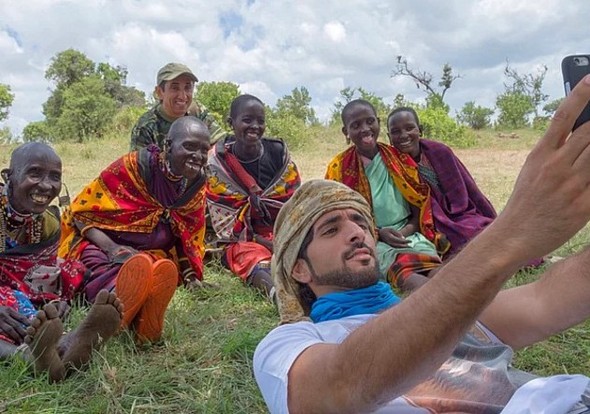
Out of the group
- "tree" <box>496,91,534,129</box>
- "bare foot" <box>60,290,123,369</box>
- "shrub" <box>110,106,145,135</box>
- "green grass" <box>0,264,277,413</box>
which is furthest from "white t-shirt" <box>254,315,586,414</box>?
"tree" <box>496,91,534,129</box>

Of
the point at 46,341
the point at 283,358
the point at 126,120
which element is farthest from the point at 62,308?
the point at 126,120

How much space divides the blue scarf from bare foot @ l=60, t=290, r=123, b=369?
3.49 feet

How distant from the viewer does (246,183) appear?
4965 millimetres

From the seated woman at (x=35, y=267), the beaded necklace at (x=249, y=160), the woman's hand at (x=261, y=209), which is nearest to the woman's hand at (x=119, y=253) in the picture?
the seated woman at (x=35, y=267)

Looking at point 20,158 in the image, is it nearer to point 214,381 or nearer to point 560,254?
point 214,381

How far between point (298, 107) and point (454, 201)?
19.8 metres

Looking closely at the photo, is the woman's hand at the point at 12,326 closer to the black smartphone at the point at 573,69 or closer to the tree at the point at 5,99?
the black smartphone at the point at 573,69

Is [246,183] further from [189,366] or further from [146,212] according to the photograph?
[189,366]

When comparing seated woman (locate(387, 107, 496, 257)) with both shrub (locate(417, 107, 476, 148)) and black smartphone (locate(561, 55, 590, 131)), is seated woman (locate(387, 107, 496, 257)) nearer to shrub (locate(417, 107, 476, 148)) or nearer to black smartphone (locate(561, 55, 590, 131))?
black smartphone (locate(561, 55, 590, 131))

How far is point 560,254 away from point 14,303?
147 inches

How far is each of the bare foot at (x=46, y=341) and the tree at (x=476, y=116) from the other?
22.3m

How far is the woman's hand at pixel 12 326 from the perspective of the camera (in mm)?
2719

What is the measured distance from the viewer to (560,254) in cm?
473

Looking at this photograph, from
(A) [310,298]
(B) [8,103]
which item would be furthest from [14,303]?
(B) [8,103]
